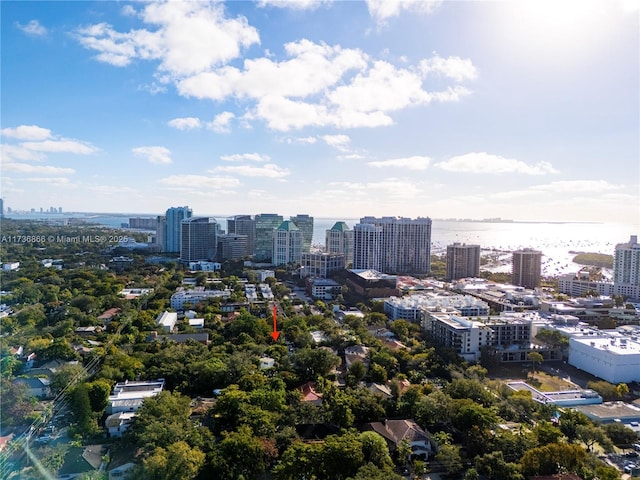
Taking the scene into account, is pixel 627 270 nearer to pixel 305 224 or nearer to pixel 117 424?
pixel 305 224

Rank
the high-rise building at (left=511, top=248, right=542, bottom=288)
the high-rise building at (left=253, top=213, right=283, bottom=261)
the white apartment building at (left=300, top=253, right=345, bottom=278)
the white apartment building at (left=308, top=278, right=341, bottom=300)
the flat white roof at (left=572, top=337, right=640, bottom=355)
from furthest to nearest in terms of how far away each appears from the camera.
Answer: the high-rise building at (left=253, top=213, right=283, bottom=261), the white apartment building at (left=300, top=253, right=345, bottom=278), the high-rise building at (left=511, top=248, right=542, bottom=288), the white apartment building at (left=308, top=278, right=341, bottom=300), the flat white roof at (left=572, top=337, right=640, bottom=355)

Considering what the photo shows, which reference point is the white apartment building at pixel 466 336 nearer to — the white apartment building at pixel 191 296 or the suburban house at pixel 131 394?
the suburban house at pixel 131 394

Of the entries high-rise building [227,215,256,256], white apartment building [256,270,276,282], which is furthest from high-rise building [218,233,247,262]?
white apartment building [256,270,276,282]

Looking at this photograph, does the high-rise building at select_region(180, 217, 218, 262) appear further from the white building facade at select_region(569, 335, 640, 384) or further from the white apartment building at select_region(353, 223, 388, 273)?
the white building facade at select_region(569, 335, 640, 384)

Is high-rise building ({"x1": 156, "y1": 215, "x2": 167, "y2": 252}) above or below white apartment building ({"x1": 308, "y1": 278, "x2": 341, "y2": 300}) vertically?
above

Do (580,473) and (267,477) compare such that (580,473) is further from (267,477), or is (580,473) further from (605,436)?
(267,477)

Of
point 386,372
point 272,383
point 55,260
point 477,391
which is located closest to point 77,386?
point 272,383

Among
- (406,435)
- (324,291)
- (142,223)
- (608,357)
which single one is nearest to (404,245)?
(324,291)
